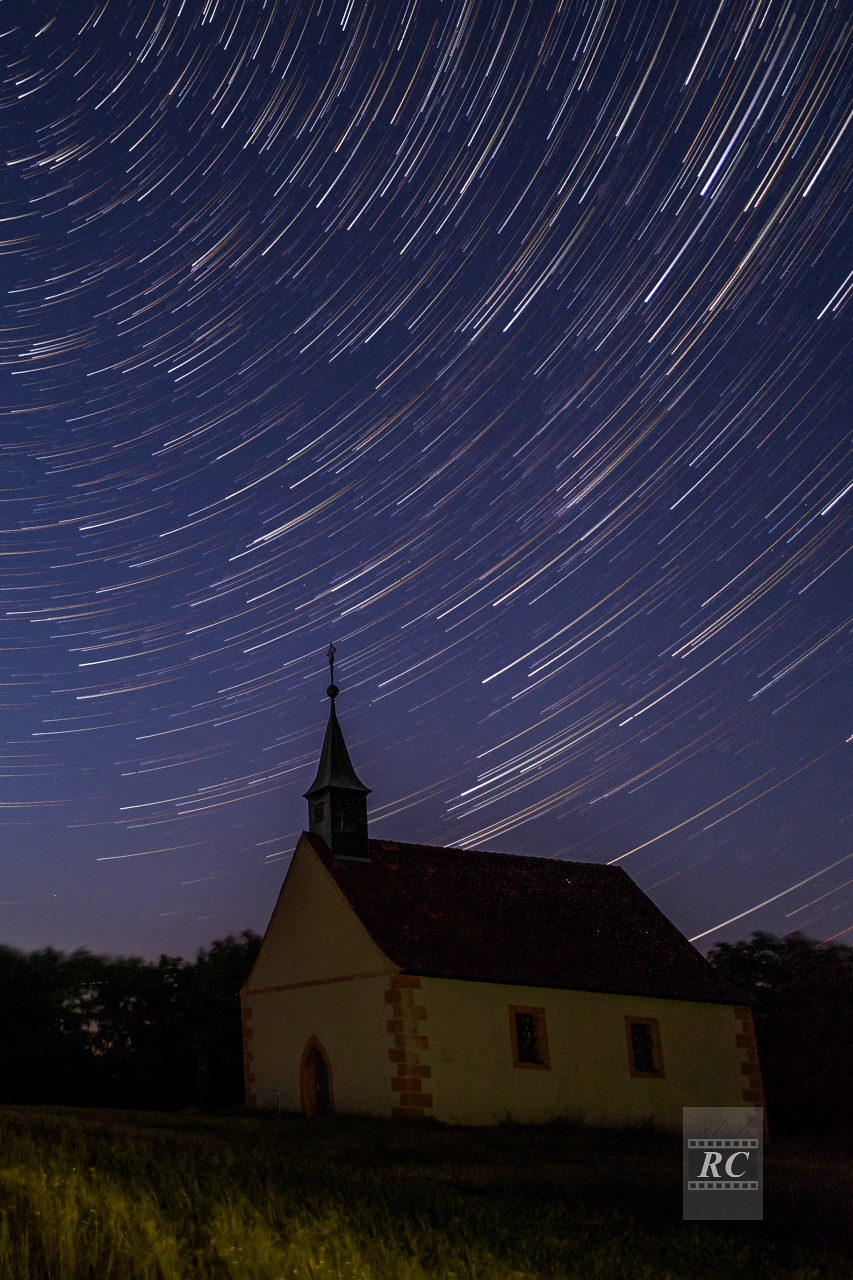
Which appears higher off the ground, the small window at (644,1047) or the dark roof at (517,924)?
the dark roof at (517,924)

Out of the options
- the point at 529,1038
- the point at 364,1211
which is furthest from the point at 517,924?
the point at 364,1211

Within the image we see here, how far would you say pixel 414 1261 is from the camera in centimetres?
830

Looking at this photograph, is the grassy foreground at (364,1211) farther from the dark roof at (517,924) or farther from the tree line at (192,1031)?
the tree line at (192,1031)

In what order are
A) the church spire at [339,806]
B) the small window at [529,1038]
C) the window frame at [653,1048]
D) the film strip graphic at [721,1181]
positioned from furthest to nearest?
1. the church spire at [339,806]
2. the window frame at [653,1048]
3. the small window at [529,1038]
4. the film strip graphic at [721,1181]

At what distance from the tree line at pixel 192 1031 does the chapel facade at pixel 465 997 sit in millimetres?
6009

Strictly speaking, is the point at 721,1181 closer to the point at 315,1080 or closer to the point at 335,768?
the point at 315,1080

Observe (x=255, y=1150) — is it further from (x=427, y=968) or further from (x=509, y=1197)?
(x=427, y=968)

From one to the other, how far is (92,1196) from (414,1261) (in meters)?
2.57

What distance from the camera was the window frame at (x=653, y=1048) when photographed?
98.0 feet

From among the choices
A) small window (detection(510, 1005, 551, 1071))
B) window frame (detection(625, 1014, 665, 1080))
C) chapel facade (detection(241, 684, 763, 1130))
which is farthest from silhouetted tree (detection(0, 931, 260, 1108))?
window frame (detection(625, 1014, 665, 1080))

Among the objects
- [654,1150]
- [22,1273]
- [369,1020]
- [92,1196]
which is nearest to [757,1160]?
[654,1150]

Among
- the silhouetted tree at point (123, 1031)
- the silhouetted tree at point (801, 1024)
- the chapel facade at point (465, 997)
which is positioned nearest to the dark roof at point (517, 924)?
the chapel facade at point (465, 997)

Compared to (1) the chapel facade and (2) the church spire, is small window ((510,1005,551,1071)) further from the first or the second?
(2) the church spire

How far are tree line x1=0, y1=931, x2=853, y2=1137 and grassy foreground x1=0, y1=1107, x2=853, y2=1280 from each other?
17739 millimetres
